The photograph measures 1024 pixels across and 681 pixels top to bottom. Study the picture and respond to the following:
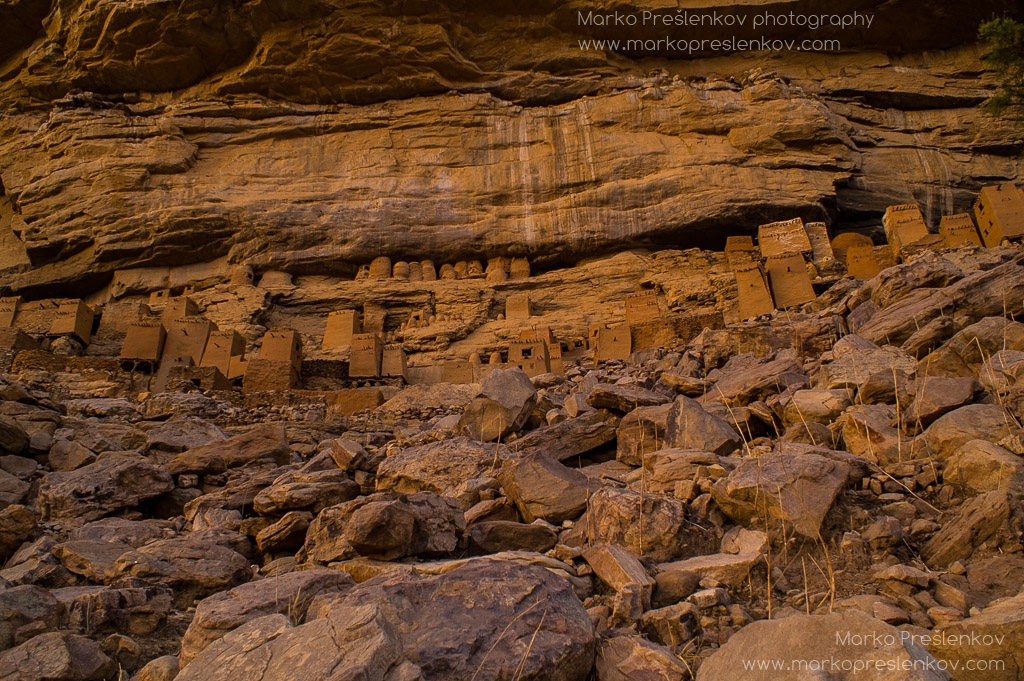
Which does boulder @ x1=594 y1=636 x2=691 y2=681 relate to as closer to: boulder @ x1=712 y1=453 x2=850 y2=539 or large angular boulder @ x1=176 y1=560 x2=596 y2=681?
large angular boulder @ x1=176 y1=560 x2=596 y2=681

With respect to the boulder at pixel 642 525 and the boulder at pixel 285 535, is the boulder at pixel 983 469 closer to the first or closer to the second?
the boulder at pixel 642 525

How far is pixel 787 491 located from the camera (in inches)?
146

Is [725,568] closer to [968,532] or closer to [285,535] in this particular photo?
[968,532]

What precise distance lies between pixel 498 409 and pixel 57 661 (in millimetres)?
4364

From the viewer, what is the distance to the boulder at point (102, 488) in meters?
5.52

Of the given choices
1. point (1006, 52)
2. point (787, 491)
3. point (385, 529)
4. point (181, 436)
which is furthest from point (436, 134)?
point (787, 491)

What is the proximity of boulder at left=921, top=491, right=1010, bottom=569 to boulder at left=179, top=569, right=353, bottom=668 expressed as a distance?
9.19ft

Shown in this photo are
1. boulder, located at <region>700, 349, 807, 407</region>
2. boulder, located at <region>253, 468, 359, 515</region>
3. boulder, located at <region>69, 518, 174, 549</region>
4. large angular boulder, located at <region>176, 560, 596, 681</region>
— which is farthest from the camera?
boulder, located at <region>700, 349, 807, 407</region>

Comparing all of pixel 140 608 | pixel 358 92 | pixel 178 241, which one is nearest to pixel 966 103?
pixel 358 92

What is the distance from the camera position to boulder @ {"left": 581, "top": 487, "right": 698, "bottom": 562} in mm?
3682

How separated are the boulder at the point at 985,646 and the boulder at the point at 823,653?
8.0 inches

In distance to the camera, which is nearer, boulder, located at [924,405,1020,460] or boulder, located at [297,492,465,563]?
boulder, located at [297,492,465,563]

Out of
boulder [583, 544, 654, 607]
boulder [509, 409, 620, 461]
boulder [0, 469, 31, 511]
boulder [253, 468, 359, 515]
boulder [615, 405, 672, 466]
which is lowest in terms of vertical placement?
boulder [509, 409, 620, 461]

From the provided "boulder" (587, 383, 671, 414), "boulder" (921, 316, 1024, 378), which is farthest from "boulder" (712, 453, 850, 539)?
"boulder" (587, 383, 671, 414)
